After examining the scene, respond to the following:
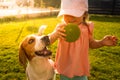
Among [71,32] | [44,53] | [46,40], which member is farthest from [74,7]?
[44,53]

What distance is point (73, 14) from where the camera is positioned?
313cm

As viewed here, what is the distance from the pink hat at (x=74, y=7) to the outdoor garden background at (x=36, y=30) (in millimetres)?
2083

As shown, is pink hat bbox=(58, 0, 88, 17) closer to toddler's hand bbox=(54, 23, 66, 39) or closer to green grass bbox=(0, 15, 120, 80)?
toddler's hand bbox=(54, 23, 66, 39)

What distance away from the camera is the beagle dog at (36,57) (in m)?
3.14

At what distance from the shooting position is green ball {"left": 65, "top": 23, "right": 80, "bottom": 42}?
3.04 metres

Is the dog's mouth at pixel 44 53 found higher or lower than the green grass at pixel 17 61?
higher

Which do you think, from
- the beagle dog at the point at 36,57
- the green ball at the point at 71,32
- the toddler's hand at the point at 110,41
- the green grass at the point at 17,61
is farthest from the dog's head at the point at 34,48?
the green grass at the point at 17,61

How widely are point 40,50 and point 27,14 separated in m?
9.42

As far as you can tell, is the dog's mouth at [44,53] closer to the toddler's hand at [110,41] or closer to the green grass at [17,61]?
the toddler's hand at [110,41]

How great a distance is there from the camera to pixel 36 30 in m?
Answer: 9.08

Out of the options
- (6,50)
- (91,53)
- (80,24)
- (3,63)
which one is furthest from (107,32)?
(80,24)

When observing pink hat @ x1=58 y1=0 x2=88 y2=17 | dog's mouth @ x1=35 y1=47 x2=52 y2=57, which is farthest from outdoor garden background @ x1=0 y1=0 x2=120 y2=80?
pink hat @ x1=58 y1=0 x2=88 y2=17

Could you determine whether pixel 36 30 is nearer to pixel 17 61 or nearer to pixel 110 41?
pixel 17 61

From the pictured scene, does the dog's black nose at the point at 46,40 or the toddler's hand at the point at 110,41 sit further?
the toddler's hand at the point at 110,41
